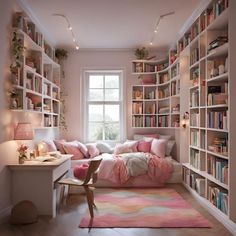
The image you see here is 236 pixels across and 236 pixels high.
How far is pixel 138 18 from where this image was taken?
503cm

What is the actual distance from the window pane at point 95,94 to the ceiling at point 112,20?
1130mm

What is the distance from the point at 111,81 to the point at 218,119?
399 cm

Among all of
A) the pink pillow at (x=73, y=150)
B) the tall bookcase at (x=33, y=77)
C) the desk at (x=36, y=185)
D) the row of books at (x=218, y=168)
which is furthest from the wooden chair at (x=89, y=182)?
the pink pillow at (x=73, y=150)

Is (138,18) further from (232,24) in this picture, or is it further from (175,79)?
(232,24)

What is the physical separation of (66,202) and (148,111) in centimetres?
345

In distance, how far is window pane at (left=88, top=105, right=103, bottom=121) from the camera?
7.26m

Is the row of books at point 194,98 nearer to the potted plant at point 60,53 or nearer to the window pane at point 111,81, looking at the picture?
the window pane at point 111,81

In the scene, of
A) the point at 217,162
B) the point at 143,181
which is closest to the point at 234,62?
the point at 217,162

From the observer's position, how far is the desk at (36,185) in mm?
3848

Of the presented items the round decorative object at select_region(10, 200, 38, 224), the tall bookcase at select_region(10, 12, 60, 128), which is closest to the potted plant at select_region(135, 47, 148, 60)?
the tall bookcase at select_region(10, 12, 60, 128)

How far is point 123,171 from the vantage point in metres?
5.43

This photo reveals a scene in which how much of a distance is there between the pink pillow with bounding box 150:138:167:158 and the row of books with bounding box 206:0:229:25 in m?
2.87

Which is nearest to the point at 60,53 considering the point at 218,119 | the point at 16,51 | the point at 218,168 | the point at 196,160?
the point at 16,51

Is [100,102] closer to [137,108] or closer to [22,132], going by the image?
[137,108]
